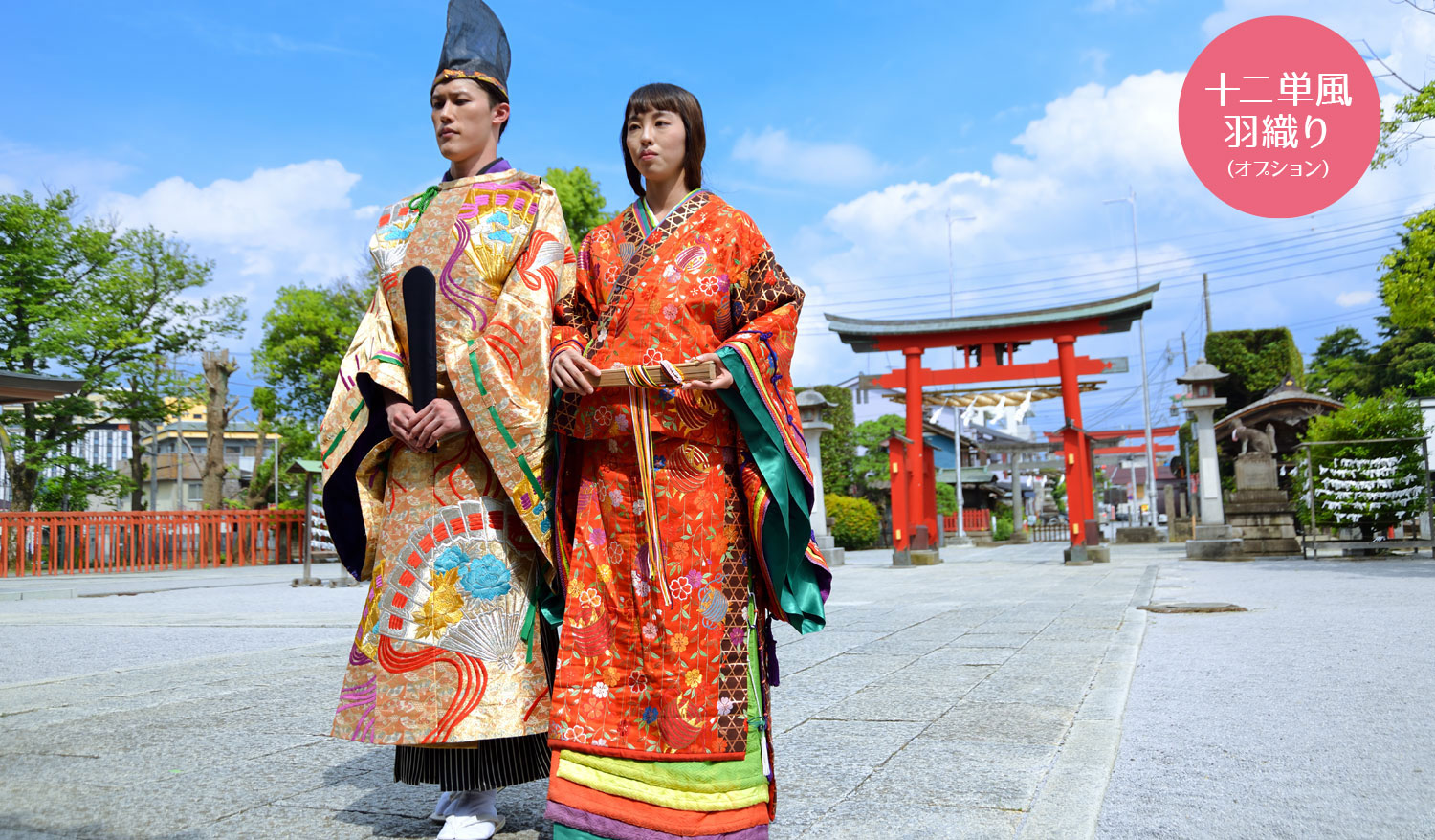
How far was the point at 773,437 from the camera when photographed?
219 cm

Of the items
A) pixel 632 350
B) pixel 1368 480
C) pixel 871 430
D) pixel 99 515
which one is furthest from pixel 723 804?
pixel 871 430

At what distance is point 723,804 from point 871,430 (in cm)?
3190

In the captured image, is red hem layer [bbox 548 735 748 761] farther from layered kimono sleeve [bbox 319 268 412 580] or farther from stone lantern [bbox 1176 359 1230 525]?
stone lantern [bbox 1176 359 1230 525]

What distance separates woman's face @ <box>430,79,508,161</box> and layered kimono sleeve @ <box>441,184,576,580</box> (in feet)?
1.36

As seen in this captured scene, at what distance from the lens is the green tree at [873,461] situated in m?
31.0

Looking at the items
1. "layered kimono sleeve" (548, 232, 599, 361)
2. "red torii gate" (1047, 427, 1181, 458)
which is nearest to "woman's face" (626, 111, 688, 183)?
"layered kimono sleeve" (548, 232, 599, 361)

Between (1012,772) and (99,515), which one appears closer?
(1012,772)

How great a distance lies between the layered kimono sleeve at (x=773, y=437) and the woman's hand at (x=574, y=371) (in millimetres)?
307

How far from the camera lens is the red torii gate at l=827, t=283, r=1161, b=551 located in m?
15.6

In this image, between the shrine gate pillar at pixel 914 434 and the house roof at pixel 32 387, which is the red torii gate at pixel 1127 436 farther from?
the house roof at pixel 32 387

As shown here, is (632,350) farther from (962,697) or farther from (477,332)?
(962,697)

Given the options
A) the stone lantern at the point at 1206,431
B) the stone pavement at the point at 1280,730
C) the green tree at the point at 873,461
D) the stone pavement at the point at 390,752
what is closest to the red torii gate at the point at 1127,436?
the green tree at the point at 873,461

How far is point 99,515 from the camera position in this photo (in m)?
16.9

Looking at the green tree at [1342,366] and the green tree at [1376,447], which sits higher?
the green tree at [1342,366]
